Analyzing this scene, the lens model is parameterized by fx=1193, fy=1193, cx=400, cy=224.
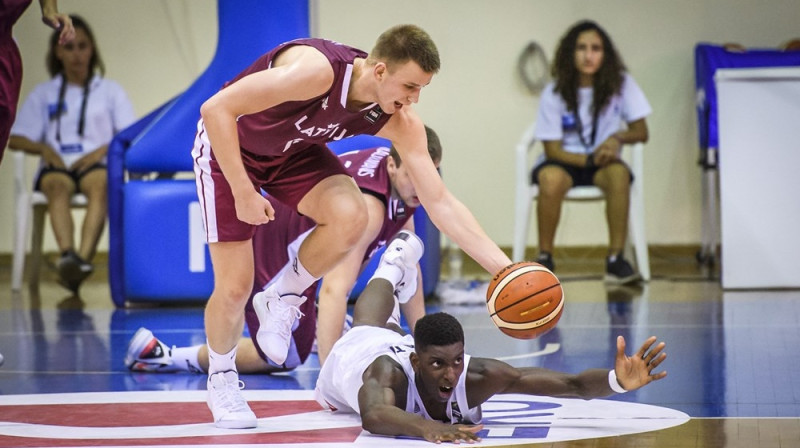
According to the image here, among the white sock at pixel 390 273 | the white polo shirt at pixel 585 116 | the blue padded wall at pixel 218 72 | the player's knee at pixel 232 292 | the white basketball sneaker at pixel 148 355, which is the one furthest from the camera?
the white polo shirt at pixel 585 116

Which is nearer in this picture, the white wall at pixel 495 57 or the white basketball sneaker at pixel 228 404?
the white basketball sneaker at pixel 228 404

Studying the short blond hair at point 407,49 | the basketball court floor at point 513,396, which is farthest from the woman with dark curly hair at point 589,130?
the short blond hair at point 407,49

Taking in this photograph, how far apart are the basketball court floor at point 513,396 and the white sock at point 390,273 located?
52 cm

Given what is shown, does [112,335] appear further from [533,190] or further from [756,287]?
[756,287]

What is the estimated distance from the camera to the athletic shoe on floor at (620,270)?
8.22 meters

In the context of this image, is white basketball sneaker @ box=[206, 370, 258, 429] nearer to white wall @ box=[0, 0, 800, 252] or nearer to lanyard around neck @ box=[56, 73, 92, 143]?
lanyard around neck @ box=[56, 73, 92, 143]

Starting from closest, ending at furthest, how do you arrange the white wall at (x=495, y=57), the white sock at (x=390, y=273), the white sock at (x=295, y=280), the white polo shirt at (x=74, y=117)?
the white sock at (x=295, y=280)
the white sock at (x=390, y=273)
the white polo shirt at (x=74, y=117)
the white wall at (x=495, y=57)

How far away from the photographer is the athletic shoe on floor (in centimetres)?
822

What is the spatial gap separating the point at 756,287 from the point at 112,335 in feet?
13.3

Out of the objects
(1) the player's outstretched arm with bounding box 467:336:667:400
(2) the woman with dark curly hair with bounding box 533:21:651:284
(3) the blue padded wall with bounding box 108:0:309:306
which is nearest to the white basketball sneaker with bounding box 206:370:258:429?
(1) the player's outstretched arm with bounding box 467:336:667:400

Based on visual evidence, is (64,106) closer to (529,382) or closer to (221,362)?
(221,362)

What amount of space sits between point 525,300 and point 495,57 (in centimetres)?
680

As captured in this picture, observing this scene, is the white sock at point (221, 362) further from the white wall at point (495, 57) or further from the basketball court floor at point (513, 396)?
the white wall at point (495, 57)

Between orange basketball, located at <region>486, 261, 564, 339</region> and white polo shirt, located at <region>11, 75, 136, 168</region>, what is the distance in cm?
598
